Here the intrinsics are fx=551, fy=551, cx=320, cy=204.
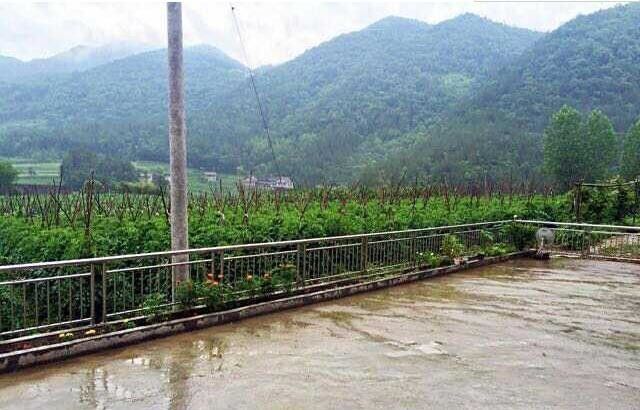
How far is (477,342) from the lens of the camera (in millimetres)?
7031

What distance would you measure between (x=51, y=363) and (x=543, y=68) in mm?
78741

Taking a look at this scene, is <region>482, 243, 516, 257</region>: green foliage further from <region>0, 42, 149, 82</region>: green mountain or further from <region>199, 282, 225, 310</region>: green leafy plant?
<region>0, 42, 149, 82</region>: green mountain

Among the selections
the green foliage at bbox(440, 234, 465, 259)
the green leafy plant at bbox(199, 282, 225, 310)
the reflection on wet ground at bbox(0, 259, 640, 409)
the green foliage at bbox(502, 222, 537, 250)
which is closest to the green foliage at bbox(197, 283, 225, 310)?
the green leafy plant at bbox(199, 282, 225, 310)

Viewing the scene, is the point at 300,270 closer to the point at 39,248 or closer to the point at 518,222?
the point at 39,248

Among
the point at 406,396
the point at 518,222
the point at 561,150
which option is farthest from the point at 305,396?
the point at 561,150

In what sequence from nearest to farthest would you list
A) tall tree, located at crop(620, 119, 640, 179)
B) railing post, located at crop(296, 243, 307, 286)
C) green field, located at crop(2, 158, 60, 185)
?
railing post, located at crop(296, 243, 307, 286), green field, located at crop(2, 158, 60, 185), tall tree, located at crop(620, 119, 640, 179)

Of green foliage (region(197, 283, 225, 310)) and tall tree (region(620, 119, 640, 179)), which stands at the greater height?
tall tree (region(620, 119, 640, 179))

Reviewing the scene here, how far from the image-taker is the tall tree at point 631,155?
52.2 m

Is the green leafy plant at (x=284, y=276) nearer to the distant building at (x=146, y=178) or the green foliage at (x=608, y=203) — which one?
the green foliage at (x=608, y=203)

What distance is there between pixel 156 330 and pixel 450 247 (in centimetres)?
814

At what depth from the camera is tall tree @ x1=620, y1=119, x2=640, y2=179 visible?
52.2m

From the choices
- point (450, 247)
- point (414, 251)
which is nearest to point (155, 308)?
point (414, 251)

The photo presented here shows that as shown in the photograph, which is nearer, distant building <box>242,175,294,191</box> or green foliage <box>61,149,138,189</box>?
distant building <box>242,175,294,191</box>

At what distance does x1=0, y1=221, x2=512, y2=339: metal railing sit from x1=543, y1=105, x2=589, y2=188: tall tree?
4607 cm
